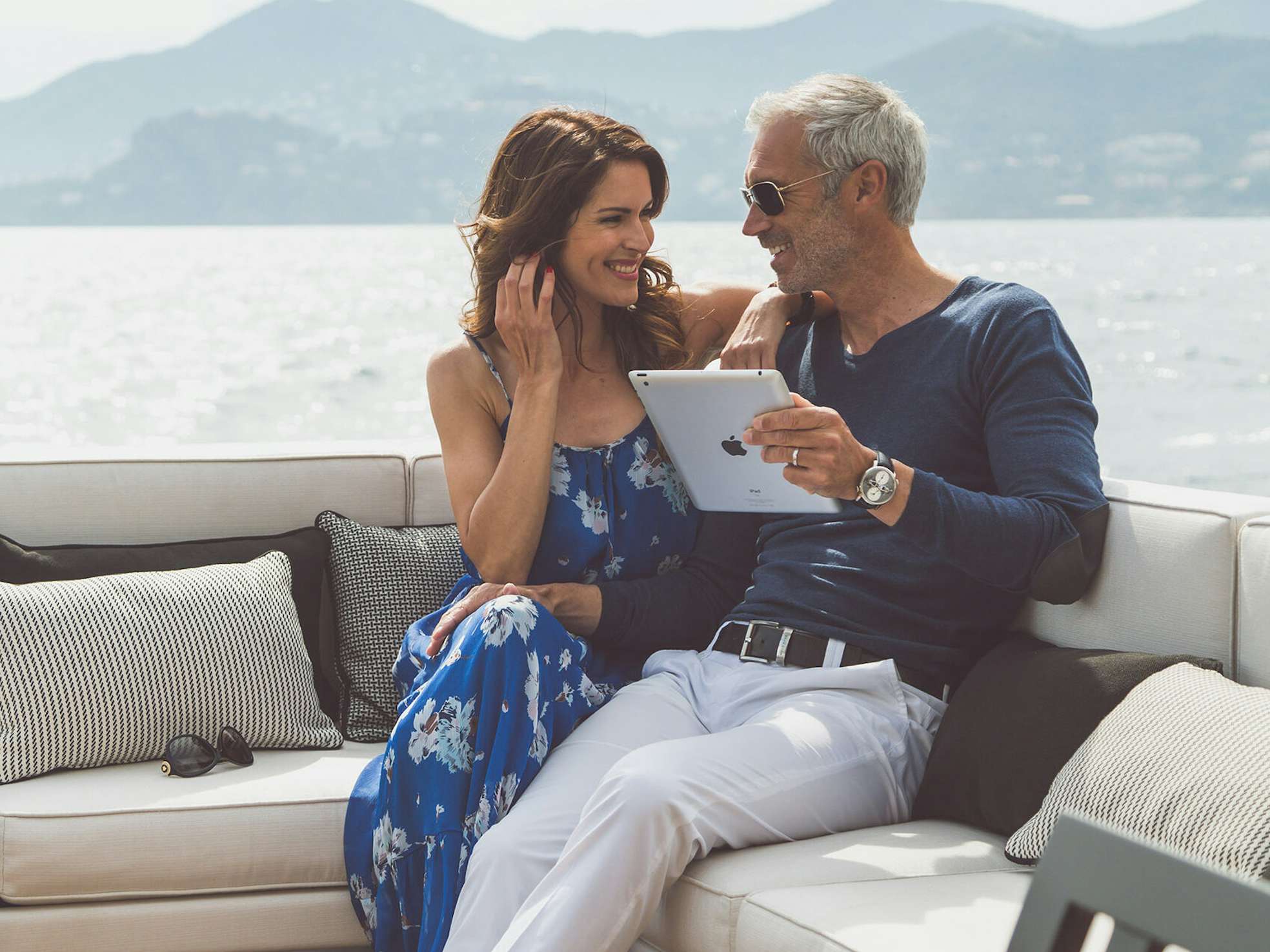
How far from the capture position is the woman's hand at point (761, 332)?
2262 mm

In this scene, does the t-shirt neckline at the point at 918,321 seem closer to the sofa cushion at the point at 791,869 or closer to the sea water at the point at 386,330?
the sofa cushion at the point at 791,869

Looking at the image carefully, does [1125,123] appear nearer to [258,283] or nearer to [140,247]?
[258,283]

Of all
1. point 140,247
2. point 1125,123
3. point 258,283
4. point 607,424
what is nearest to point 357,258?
point 258,283

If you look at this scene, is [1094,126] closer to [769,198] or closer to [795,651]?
[769,198]

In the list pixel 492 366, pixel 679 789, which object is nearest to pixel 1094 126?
pixel 492 366

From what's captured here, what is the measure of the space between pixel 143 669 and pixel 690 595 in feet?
3.12

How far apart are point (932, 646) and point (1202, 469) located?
17.9 metres

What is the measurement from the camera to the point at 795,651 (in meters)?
2.04

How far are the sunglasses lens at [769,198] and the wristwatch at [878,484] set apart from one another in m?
0.62

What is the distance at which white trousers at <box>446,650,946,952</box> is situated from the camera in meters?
1.62

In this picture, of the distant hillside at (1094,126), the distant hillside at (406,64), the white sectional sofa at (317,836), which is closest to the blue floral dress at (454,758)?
the white sectional sofa at (317,836)

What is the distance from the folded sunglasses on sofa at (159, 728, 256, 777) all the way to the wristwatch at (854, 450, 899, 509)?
47.0 inches

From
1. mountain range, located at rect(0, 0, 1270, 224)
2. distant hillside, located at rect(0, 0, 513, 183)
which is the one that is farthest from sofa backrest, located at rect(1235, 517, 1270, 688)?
distant hillside, located at rect(0, 0, 513, 183)

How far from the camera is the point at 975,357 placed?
2.02 meters
